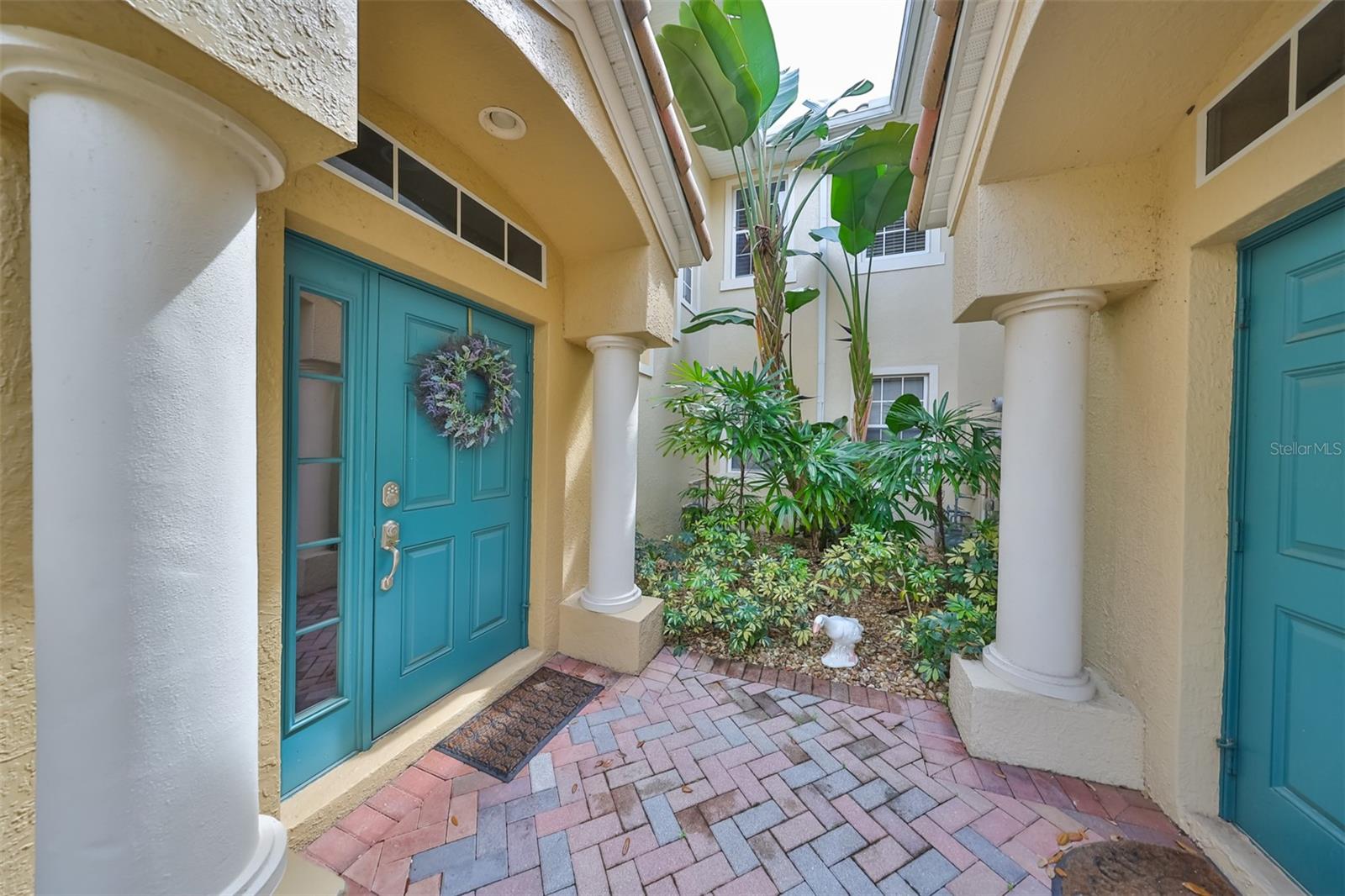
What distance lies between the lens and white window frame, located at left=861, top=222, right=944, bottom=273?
6.34 m

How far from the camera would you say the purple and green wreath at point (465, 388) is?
2484 millimetres

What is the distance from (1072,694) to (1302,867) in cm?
77

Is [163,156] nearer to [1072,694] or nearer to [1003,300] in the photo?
[1003,300]

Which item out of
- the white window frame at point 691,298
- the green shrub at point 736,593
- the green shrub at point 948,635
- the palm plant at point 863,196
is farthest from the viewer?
the white window frame at point 691,298

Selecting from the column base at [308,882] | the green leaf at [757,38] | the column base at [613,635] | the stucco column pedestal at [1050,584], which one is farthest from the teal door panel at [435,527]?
the green leaf at [757,38]

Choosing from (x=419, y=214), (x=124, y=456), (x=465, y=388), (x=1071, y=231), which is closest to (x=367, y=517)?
(x=465, y=388)

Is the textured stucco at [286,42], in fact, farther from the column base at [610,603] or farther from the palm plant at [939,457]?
the palm plant at [939,457]

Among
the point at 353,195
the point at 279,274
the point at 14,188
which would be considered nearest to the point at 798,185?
the point at 353,195

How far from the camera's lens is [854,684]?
10.2 ft

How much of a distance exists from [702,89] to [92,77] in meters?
3.82

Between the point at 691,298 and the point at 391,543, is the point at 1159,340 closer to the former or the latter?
the point at 391,543

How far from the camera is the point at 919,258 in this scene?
645 cm

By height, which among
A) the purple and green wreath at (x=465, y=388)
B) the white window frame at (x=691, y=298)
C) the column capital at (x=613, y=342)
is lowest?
the purple and green wreath at (x=465, y=388)

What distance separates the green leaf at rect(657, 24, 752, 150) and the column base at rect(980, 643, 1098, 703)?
447cm
